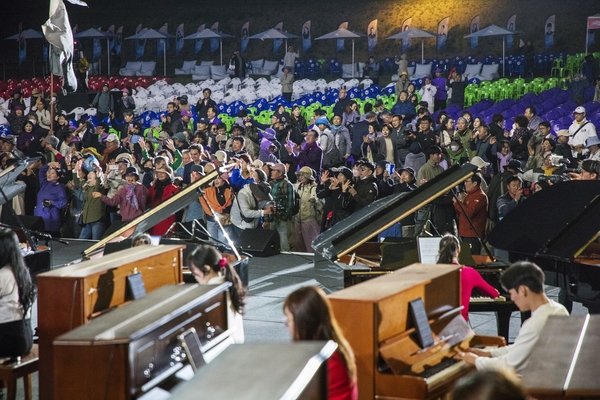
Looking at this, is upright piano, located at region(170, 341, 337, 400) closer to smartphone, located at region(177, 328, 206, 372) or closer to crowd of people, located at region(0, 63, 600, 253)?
smartphone, located at region(177, 328, 206, 372)

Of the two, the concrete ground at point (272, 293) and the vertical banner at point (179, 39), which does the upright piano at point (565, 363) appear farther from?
the vertical banner at point (179, 39)

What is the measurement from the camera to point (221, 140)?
16.9 meters

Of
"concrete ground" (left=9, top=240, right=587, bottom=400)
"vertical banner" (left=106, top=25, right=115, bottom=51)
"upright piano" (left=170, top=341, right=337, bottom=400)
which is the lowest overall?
"concrete ground" (left=9, top=240, right=587, bottom=400)

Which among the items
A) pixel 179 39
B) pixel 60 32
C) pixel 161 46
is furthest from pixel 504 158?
pixel 161 46

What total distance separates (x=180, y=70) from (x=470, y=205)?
78.5 ft

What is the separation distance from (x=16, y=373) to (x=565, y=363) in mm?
4227

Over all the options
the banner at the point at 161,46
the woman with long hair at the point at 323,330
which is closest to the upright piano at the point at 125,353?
the woman with long hair at the point at 323,330

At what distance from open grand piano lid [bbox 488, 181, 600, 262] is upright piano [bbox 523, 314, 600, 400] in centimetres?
347

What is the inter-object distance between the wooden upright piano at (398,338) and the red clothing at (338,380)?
679mm

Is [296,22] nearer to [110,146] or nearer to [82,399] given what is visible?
[110,146]

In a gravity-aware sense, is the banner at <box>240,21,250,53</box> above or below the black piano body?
above

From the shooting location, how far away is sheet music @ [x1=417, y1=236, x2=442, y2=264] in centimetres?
746

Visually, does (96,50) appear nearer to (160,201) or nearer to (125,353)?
(160,201)

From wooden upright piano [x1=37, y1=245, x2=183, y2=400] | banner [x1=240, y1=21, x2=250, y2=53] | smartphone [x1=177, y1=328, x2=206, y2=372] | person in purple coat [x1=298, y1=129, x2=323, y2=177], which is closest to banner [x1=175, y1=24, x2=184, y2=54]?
banner [x1=240, y1=21, x2=250, y2=53]
